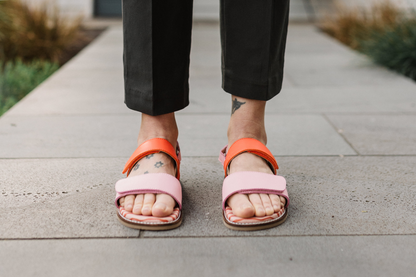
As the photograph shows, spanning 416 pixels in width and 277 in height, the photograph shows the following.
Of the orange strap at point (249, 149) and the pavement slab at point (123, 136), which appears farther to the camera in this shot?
the pavement slab at point (123, 136)

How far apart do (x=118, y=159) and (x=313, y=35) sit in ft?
13.5

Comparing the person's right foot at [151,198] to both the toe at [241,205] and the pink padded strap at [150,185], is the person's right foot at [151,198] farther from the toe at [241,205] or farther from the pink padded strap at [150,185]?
the toe at [241,205]

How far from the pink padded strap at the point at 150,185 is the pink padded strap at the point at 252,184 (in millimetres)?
124

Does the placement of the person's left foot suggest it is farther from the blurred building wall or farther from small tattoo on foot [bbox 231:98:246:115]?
the blurred building wall

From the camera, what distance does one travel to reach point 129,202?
0.96 metres

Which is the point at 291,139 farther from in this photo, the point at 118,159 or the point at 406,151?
the point at 118,159

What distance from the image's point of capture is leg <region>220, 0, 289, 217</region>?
38.3 inches

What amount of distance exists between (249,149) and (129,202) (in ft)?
1.10

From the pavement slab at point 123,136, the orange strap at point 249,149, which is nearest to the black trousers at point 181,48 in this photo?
the orange strap at point 249,149

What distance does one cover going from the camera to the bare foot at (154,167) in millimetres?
933

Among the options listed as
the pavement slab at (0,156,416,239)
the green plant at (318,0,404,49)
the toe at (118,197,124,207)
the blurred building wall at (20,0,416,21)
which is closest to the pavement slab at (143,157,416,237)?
the pavement slab at (0,156,416,239)

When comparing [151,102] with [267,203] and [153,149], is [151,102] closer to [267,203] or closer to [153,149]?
[153,149]

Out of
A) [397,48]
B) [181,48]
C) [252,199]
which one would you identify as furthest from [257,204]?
[397,48]

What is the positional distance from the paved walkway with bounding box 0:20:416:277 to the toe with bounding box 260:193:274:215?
51 millimetres
